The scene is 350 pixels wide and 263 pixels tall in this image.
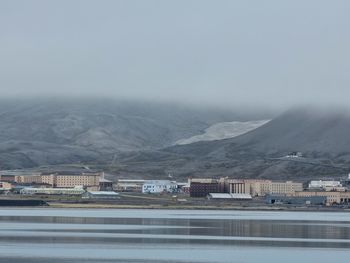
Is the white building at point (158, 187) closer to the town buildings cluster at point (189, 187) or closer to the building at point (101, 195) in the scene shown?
the town buildings cluster at point (189, 187)

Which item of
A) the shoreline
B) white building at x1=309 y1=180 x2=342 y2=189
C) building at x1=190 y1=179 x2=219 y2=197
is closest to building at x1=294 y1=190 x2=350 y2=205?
white building at x1=309 y1=180 x2=342 y2=189

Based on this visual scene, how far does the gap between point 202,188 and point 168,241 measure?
3271 inches

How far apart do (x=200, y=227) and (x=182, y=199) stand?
58967 millimetres

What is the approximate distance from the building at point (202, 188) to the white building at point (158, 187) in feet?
15.4

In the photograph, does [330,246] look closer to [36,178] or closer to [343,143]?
[36,178]

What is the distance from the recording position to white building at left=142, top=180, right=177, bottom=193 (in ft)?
479

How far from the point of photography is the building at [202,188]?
13862 cm

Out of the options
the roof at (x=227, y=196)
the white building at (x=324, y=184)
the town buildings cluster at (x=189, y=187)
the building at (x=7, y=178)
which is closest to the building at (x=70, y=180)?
the town buildings cluster at (x=189, y=187)

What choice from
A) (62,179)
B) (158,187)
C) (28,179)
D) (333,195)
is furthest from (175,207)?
(28,179)

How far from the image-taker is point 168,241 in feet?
187

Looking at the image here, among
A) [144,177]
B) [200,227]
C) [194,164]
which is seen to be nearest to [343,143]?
[194,164]

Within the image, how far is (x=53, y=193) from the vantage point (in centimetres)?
13525

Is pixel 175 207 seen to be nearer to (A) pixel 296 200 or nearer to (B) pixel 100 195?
(B) pixel 100 195

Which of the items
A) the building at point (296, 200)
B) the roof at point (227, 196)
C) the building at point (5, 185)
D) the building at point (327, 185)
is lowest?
the building at point (296, 200)
